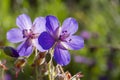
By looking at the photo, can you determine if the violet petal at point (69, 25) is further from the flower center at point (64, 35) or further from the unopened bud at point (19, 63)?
the unopened bud at point (19, 63)

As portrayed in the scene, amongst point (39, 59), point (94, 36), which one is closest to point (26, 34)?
→ point (39, 59)

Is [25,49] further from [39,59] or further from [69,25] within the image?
[69,25]

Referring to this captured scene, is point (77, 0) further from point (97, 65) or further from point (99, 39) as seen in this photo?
point (97, 65)

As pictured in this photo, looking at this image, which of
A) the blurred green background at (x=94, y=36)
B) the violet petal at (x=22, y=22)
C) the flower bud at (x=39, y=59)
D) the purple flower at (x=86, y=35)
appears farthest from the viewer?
the purple flower at (x=86, y=35)

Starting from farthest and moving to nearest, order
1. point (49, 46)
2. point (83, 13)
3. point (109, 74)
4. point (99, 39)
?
point (83, 13) < point (99, 39) < point (109, 74) < point (49, 46)

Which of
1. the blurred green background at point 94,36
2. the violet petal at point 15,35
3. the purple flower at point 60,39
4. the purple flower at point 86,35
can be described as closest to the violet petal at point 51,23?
the purple flower at point 60,39

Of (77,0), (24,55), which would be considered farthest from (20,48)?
(77,0)
